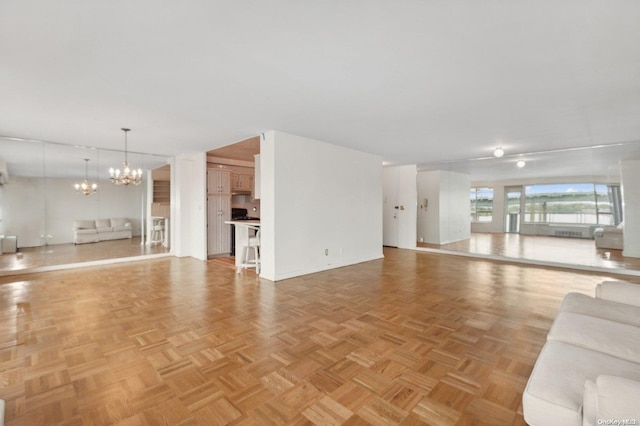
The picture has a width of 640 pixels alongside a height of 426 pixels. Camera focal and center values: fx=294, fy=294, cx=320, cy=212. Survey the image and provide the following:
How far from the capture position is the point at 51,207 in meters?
5.84

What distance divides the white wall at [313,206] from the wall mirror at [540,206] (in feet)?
9.36

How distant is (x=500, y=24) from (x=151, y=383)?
336cm

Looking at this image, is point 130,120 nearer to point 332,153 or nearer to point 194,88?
point 194,88

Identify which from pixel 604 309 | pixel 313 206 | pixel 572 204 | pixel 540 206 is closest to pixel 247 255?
pixel 313 206

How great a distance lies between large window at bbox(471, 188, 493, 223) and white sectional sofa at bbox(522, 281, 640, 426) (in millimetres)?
5993

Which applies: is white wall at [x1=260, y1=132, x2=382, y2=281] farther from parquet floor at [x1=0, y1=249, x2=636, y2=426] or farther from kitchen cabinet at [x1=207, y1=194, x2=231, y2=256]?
kitchen cabinet at [x1=207, y1=194, x2=231, y2=256]

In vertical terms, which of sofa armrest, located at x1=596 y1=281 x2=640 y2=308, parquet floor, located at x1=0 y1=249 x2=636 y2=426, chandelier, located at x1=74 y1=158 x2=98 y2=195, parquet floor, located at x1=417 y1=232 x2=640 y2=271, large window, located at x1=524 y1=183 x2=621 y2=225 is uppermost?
chandelier, located at x1=74 y1=158 x2=98 y2=195

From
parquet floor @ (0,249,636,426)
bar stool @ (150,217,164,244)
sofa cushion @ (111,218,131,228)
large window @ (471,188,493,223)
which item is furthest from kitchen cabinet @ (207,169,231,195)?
large window @ (471,188,493,223)

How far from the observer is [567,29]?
1994 millimetres

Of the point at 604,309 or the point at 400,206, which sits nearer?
the point at 604,309

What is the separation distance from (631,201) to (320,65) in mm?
7028

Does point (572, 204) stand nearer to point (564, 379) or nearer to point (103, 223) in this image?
point (564, 379)

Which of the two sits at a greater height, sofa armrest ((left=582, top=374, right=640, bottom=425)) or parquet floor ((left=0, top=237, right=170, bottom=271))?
sofa armrest ((left=582, top=374, right=640, bottom=425))

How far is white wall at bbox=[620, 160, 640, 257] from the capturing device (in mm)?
5723
